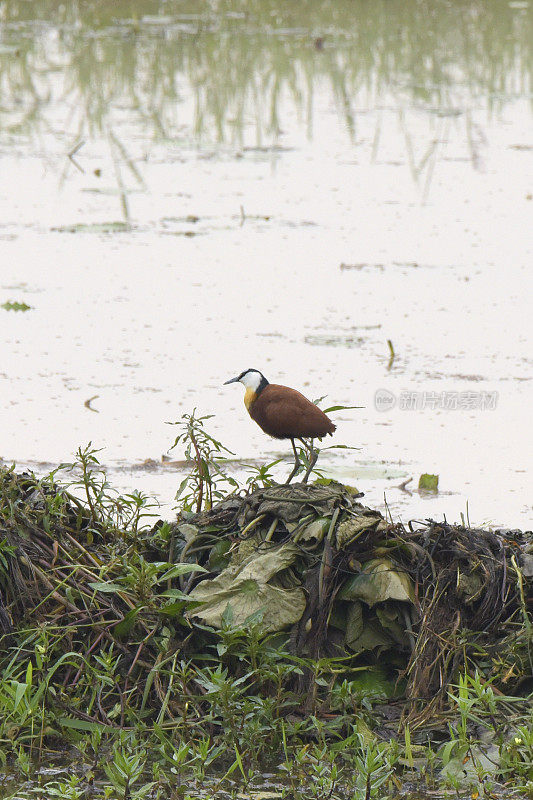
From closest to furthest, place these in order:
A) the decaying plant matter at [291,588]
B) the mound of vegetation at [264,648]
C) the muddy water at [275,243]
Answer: the mound of vegetation at [264,648] → the decaying plant matter at [291,588] → the muddy water at [275,243]

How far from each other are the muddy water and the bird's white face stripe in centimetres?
74

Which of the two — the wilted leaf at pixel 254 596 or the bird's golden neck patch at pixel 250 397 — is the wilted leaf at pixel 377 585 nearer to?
the wilted leaf at pixel 254 596

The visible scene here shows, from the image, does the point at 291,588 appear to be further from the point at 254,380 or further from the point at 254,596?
the point at 254,380

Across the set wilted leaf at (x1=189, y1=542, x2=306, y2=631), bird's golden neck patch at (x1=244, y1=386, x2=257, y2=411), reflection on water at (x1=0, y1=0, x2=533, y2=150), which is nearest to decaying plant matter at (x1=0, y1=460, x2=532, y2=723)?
wilted leaf at (x1=189, y1=542, x2=306, y2=631)

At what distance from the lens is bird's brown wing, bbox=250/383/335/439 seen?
3.22 m

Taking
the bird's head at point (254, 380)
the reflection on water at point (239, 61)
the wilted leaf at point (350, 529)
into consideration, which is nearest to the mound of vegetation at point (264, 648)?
the wilted leaf at point (350, 529)

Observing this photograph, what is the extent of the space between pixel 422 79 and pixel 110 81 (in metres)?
2.73

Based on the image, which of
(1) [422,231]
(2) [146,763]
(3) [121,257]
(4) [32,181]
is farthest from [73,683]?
(4) [32,181]

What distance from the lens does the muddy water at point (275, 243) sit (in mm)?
4516

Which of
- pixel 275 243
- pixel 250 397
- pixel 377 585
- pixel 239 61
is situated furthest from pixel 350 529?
pixel 239 61

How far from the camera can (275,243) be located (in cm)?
677

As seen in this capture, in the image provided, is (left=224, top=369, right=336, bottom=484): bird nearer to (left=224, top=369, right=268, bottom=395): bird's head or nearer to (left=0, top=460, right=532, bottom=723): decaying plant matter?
(left=224, top=369, right=268, bottom=395): bird's head

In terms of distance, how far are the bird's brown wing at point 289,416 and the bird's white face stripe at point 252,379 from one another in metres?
0.13

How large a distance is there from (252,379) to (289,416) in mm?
262
